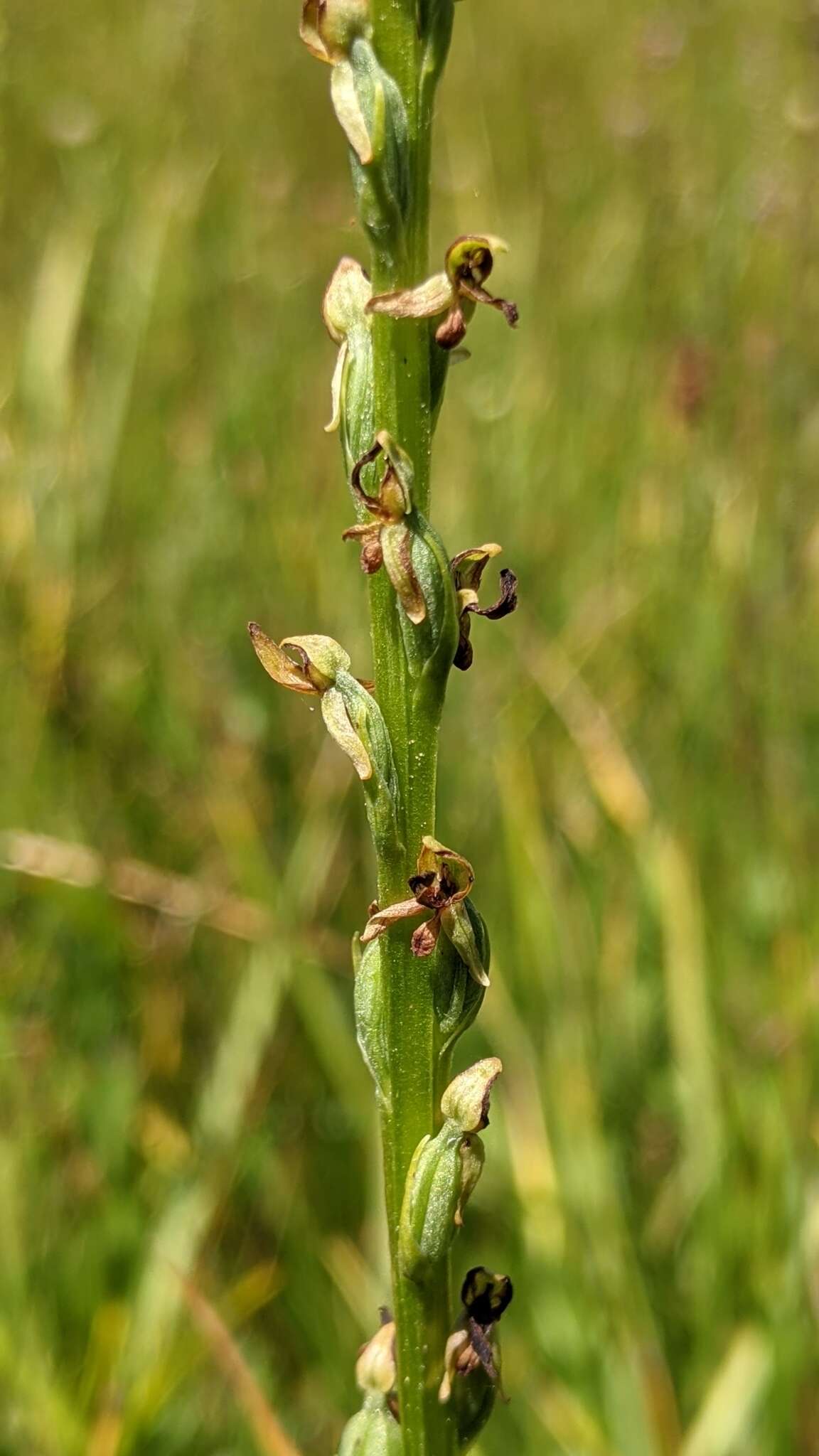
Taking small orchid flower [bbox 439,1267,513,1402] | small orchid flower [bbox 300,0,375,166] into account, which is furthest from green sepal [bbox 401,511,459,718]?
small orchid flower [bbox 439,1267,513,1402]

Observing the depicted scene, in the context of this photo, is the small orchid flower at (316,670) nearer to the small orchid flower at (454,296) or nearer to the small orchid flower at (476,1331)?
the small orchid flower at (454,296)

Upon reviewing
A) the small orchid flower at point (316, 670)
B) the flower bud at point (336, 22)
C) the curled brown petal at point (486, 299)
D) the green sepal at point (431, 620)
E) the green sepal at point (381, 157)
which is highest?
the flower bud at point (336, 22)

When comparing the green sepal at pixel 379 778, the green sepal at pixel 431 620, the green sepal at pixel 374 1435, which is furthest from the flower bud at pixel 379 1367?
the green sepal at pixel 431 620

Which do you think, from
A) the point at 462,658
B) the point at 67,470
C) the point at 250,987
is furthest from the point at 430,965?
the point at 67,470

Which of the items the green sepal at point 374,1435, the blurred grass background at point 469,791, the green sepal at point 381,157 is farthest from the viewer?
the blurred grass background at point 469,791

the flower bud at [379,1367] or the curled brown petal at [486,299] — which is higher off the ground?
the curled brown petal at [486,299]

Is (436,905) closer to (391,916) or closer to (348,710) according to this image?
(391,916)

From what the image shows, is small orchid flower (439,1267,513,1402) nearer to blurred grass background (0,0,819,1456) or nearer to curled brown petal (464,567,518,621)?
curled brown petal (464,567,518,621)
